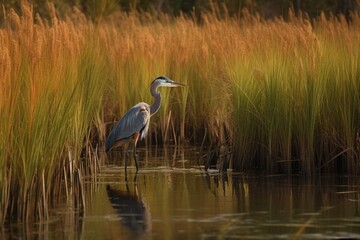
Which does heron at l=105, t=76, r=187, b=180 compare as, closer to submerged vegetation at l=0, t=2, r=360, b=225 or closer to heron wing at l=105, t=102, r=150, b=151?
heron wing at l=105, t=102, r=150, b=151

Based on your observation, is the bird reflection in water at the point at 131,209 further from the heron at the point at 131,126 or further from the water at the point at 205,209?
the heron at the point at 131,126

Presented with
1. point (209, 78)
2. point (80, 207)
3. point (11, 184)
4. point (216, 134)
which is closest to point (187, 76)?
point (209, 78)

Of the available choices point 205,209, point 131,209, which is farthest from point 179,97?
point 205,209

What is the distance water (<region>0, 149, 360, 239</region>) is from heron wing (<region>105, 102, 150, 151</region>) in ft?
2.38

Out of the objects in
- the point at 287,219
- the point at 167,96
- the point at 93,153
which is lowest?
the point at 287,219

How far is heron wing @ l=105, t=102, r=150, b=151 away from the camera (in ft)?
38.1

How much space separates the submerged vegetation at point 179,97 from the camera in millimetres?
7340

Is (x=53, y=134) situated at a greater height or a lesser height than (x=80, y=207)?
greater

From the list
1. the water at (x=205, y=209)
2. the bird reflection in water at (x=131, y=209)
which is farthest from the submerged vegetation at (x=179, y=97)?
the bird reflection in water at (x=131, y=209)

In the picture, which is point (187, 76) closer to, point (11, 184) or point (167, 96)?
point (167, 96)

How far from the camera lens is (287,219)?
306 inches

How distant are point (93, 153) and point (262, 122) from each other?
1954mm

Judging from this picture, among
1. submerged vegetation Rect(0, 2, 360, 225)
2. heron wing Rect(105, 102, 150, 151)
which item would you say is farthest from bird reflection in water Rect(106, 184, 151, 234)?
heron wing Rect(105, 102, 150, 151)

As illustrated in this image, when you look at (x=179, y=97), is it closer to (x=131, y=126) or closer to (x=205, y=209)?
(x=131, y=126)
